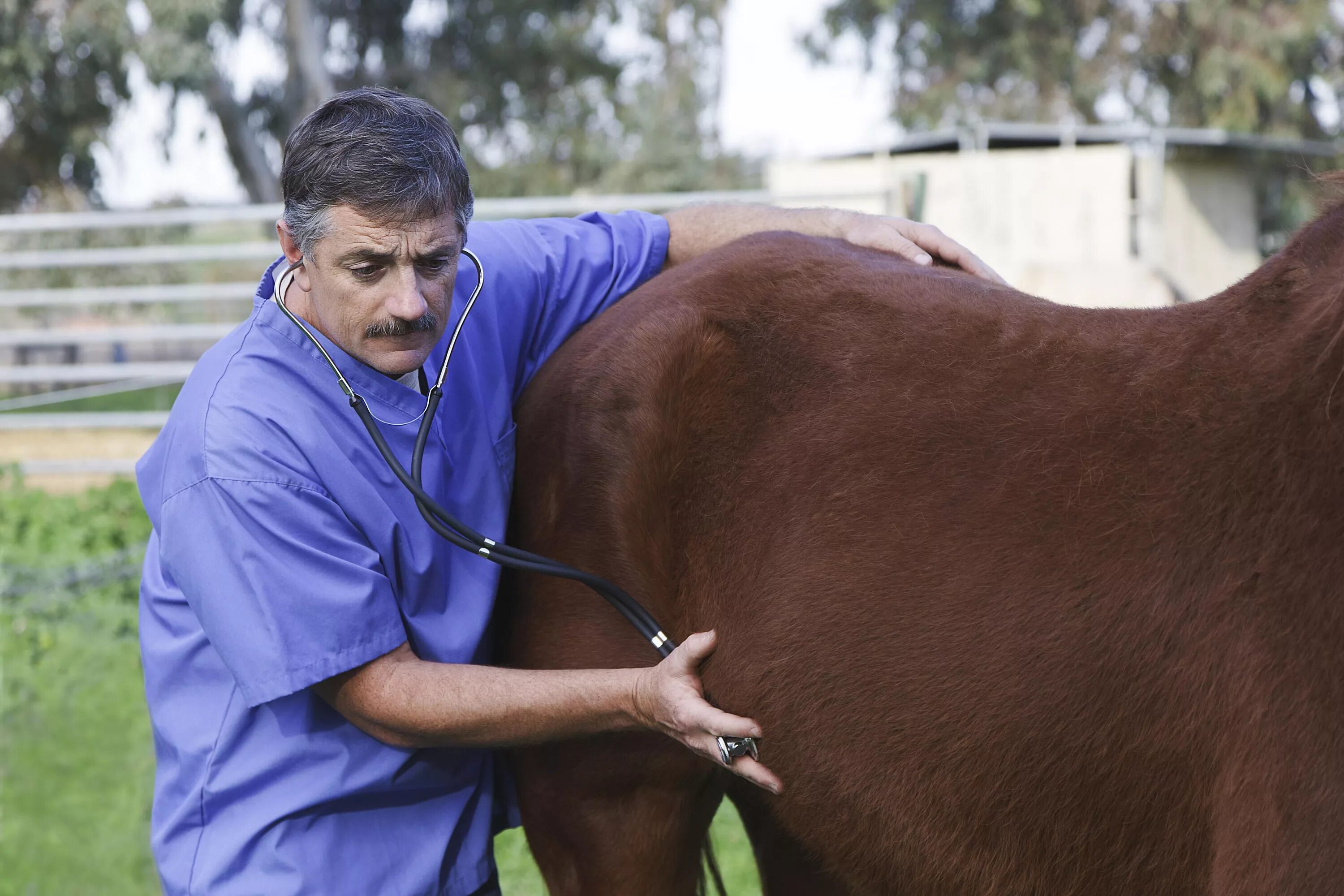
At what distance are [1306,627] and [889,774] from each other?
1.76ft

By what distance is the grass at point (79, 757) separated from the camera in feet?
10.3

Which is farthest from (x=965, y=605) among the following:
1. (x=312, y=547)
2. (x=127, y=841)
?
(x=127, y=841)

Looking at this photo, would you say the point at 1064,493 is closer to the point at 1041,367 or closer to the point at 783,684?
the point at 1041,367

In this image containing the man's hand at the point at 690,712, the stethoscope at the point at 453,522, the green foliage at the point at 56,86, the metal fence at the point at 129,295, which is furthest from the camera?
the green foliage at the point at 56,86

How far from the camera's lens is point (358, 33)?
56.0 feet

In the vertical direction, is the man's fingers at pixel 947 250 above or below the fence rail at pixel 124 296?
above

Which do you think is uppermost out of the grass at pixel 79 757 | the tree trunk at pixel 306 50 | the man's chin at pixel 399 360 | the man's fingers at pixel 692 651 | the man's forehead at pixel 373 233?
the tree trunk at pixel 306 50

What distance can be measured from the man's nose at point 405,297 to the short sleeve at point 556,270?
1.39 ft

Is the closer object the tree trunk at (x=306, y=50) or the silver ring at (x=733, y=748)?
the silver ring at (x=733, y=748)

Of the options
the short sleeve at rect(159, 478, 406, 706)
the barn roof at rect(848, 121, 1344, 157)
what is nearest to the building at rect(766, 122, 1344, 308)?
the barn roof at rect(848, 121, 1344, 157)

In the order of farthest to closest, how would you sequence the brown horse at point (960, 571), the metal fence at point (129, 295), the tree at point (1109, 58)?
the tree at point (1109, 58)
the metal fence at point (129, 295)
the brown horse at point (960, 571)

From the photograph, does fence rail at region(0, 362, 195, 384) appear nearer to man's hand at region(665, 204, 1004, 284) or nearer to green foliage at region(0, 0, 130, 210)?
man's hand at region(665, 204, 1004, 284)

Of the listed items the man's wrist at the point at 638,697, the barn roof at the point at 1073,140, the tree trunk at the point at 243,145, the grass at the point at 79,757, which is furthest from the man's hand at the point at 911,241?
the tree trunk at the point at 243,145

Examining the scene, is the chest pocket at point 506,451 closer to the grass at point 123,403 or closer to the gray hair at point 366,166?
the gray hair at point 366,166
